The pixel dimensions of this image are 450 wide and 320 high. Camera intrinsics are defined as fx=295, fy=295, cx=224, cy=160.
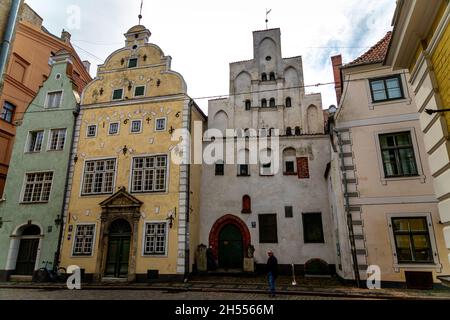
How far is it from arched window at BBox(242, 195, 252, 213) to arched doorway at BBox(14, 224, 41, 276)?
1317cm

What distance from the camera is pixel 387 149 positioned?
13.6 metres

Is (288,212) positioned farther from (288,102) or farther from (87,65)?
(87,65)

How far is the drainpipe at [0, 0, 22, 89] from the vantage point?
4992 millimetres

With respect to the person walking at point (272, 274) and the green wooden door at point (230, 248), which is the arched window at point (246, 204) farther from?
the person walking at point (272, 274)

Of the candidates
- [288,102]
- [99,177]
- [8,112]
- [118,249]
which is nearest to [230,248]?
[118,249]

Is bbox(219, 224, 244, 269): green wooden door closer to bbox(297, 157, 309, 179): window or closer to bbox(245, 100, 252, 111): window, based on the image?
bbox(297, 157, 309, 179): window

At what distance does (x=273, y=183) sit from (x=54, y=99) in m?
16.7

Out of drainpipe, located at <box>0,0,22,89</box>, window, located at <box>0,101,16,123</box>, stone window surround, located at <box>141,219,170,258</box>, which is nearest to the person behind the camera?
drainpipe, located at <box>0,0,22,89</box>

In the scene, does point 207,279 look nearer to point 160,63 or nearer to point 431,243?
point 431,243

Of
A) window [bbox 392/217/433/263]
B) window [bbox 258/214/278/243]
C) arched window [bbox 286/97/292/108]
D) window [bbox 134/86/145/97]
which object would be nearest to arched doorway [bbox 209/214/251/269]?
window [bbox 258/214/278/243]

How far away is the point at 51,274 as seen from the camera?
17109mm
